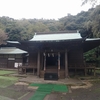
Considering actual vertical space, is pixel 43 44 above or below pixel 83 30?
below

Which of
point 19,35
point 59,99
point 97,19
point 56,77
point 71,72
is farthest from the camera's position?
point 19,35

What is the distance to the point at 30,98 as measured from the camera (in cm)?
534

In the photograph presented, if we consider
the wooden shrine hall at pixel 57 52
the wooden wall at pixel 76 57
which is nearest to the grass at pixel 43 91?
the wooden shrine hall at pixel 57 52

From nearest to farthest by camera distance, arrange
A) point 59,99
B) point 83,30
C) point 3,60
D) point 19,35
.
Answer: point 59,99 → point 3,60 → point 83,30 → point 19,35

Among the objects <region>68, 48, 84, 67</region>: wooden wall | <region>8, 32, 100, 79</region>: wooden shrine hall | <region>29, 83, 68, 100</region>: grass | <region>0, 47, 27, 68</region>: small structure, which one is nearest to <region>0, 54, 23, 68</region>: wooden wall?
<region>0, 47, 27, 68</region>: small structure

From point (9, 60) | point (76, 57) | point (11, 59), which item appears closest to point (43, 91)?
point (76, 57)

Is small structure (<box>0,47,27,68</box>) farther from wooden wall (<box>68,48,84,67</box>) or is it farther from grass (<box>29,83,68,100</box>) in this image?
grass (<box>29,83,68,100</box>)

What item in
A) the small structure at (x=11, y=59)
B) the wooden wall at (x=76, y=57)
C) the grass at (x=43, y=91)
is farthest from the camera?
the small structure at (x=11, y=59)

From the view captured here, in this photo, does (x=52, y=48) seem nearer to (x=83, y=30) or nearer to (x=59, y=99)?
(x=59, y=99)

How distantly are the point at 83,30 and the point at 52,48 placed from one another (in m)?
18.6

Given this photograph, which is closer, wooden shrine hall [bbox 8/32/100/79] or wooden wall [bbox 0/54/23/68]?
wooden shrine hall [bbox 8/32/100/79]

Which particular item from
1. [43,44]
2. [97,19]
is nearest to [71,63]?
[43,44]

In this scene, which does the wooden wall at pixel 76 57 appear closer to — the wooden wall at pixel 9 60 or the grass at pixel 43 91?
the grass at pixel 43 91

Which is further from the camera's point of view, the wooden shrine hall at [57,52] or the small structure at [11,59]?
the small structure at [11,59]
